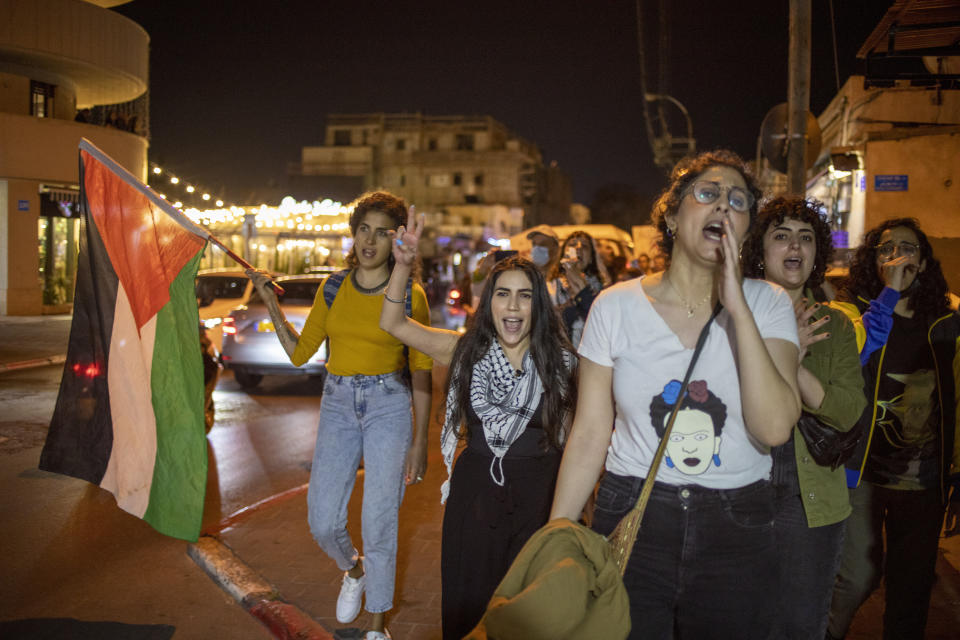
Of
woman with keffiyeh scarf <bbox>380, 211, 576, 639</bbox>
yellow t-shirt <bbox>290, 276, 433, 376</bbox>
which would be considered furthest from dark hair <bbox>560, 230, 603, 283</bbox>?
woman with keffiyeh scarf <bbox>380, 211, 576, 639</bbox>

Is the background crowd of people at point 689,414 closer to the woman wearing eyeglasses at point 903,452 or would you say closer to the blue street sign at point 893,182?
the woman wearing eyeglasses at point 903,452

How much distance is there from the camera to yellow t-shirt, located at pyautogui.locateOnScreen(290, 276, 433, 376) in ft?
13.6

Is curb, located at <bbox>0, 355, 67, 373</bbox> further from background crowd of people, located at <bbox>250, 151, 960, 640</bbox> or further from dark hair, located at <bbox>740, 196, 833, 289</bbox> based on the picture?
dark hair, located at <bbox>740, 196, 833, 289</bbox>

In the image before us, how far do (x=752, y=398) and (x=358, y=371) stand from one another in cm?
236

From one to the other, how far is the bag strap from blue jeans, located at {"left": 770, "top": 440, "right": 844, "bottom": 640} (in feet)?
2.44

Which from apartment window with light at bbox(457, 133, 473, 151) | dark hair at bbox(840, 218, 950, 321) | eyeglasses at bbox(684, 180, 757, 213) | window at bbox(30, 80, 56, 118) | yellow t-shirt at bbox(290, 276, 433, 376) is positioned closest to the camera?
eyeglasses at bbox(684, 180, 757, 213)

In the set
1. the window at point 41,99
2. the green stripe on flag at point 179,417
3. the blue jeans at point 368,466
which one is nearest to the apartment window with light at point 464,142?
→ the window at point 41,99

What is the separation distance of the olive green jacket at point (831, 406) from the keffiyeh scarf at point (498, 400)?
1.05m

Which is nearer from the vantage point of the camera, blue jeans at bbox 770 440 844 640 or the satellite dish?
blue jeans at bbox 770 440 844 640

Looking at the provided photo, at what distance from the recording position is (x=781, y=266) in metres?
3.34

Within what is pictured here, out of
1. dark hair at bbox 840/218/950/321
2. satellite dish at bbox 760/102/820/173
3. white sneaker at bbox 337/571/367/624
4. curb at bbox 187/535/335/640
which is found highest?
satellite dish at bbox 760/102/820/173

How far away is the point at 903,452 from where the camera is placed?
370 cm

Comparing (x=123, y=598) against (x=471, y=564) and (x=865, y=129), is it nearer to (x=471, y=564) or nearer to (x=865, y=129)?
(x=471, y=564)

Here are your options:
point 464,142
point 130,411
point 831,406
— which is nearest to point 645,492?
point 831,406
